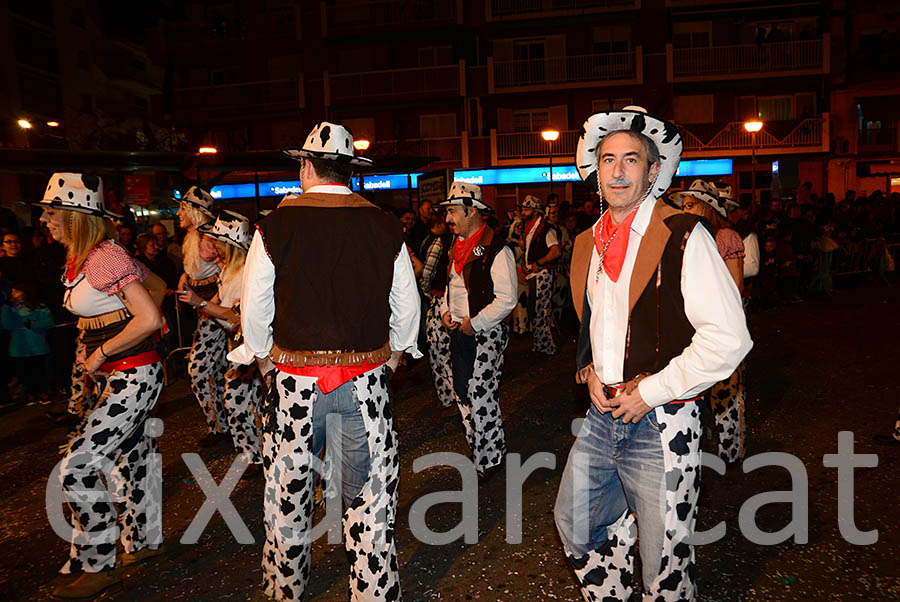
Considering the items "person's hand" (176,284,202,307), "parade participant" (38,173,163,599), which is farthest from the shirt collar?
"person's hand" (176,284,202,307)

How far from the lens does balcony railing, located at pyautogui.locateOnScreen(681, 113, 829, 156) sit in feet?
93.4

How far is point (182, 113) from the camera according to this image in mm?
32562

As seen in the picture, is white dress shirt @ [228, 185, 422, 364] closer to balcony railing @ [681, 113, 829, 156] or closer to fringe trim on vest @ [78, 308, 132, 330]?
fringe trim on vest @ [78, 308, 132, 330]

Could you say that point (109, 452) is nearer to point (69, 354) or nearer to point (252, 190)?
point (69, 354)

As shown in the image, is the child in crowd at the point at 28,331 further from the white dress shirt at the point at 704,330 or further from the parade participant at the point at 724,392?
the white dress shirt at the point at 704,330

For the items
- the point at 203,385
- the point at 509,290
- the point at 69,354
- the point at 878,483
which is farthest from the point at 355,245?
the point at 69,354

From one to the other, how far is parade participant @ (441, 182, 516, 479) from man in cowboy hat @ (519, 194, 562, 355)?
15.7ft

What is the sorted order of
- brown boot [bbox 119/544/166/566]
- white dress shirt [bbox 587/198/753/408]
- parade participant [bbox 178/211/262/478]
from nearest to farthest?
white dress shirt [bbox 587/198/753/408], brown boot [bbox 119/544/166/566], parade participant [bbox 178/211/262/478]

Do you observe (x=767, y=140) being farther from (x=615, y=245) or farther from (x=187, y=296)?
(x=615, y=245)

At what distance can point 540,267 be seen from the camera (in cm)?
1073

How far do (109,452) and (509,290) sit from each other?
289 cm

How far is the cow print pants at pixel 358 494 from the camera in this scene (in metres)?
3.16

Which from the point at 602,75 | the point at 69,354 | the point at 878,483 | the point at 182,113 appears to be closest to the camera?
the point at 878,483

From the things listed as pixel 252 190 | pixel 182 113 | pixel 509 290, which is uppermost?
pixel 182 113
